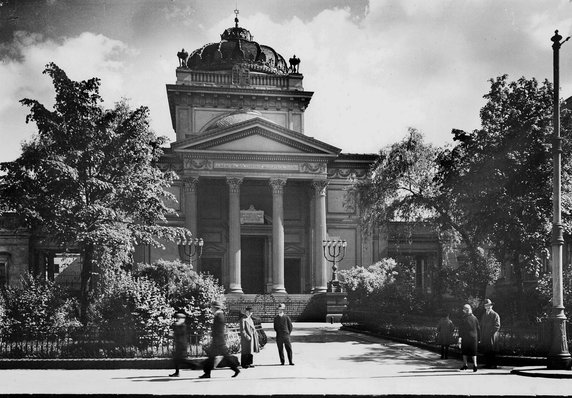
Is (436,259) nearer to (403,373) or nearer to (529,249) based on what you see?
(529,249)

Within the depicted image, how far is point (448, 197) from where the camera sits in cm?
3094

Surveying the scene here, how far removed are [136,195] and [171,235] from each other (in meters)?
4.03

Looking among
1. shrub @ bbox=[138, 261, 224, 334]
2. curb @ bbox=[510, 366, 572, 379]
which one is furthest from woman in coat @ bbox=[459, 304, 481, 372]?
shrub @ bbox=[138, 261, 224, 334]

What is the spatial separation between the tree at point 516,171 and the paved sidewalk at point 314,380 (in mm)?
5946

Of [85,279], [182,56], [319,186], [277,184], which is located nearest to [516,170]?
[85,279]

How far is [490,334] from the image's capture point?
1973 centimetres

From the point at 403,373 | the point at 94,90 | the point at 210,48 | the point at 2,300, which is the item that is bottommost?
the point at 403,373

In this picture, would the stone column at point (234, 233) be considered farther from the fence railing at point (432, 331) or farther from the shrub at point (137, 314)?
the shrub at point (137, 314)

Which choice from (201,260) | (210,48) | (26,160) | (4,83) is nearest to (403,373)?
(26,160)

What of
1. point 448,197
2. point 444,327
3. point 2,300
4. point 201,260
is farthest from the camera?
point 201,260

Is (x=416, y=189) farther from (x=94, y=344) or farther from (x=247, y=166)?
(x=94, y=344)

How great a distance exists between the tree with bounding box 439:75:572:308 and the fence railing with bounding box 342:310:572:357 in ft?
10.7

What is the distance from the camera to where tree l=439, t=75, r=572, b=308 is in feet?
83.1

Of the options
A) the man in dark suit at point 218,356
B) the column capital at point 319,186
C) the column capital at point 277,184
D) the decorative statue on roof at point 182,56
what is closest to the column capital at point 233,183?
the column capital at point 277,184
